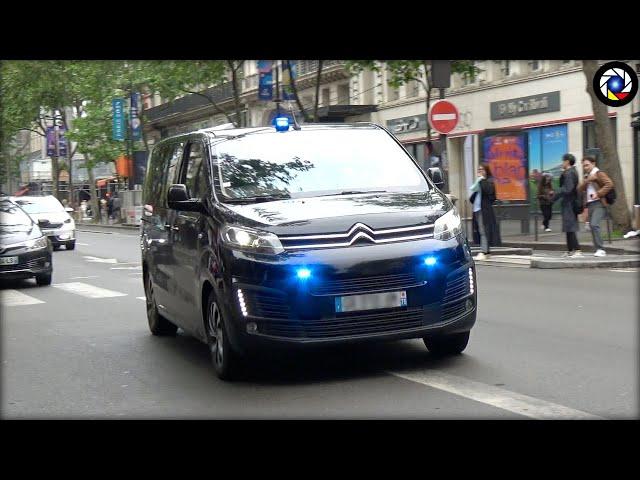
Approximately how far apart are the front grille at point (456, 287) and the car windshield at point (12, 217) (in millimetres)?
13063

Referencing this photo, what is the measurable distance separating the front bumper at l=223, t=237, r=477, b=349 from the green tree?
16949 mm

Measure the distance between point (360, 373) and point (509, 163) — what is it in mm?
17141

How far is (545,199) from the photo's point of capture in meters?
29.2

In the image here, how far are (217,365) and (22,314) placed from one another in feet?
22.4

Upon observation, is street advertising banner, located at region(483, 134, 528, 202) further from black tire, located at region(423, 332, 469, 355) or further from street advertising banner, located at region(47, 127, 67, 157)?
street advertising banner, located at region(47, 127, 67, 157)

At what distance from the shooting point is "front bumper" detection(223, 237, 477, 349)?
7414 mm

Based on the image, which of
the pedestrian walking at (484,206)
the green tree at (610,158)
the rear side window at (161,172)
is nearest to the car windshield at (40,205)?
the pedestrian walking at (484,206)

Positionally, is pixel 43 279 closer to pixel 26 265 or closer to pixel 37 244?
pixel 26 265

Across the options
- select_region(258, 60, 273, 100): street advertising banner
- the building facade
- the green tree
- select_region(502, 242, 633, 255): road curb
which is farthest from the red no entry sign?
select_region(258, 60, 273, 100): street advertising banner
